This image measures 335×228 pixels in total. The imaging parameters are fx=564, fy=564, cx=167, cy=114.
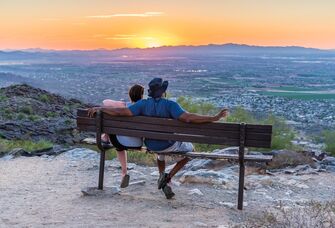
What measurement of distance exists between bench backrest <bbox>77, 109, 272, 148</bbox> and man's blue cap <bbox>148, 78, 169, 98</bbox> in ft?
0.96

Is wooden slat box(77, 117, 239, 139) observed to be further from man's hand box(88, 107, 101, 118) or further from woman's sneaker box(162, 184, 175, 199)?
woman's sneaker box(162, 184, 175, 199)

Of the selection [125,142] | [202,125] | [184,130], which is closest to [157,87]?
[184,130]

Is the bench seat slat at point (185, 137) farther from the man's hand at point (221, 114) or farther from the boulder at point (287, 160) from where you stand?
the boulder at point (287, 160)

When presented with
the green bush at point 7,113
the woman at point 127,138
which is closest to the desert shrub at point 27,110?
the green bush at point 7,113

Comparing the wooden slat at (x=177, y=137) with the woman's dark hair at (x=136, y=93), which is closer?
the wooden slat at (x=177, y=137)

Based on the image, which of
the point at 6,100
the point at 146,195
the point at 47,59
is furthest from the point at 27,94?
the point at 47,59

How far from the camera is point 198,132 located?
670 cm

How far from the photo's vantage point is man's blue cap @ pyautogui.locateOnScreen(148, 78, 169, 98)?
682cm

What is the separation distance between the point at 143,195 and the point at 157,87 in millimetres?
1433

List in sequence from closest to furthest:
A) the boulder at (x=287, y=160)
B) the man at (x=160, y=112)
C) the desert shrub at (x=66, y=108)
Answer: the man at (x=160, y=112) < the boulder at (x=287, y=160) < the desert shrub at (x=66, y=108)

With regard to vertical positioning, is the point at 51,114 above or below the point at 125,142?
below

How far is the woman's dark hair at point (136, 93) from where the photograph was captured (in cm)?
732

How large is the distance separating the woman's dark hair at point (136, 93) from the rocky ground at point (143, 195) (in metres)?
1.22

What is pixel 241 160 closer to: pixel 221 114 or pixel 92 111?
pixel 221 114
